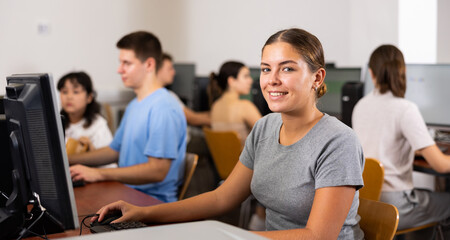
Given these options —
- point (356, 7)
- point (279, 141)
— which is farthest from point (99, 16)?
point (279, 141)

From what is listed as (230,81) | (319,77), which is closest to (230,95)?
(230,81)

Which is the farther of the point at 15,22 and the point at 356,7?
the point at 15,22

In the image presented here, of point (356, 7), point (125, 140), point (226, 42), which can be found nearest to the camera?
point (125, 140)

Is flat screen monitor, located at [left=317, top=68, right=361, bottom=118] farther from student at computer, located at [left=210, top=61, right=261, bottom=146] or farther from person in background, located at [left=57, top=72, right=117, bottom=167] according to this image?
person in background, located at [left=57, top=72, right=117, bottom=167]

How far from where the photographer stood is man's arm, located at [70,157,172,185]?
2.07m

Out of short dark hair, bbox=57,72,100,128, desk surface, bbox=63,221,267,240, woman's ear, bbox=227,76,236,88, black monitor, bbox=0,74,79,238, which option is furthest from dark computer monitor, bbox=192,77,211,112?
desk surface, bbox=63,221,267,240

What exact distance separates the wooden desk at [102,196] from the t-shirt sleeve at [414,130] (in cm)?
115

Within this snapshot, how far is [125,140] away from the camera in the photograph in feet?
7.71

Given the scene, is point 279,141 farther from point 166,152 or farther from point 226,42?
point 226,42

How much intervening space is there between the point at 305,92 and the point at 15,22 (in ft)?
11.9

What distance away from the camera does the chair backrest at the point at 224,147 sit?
3055 millimetres

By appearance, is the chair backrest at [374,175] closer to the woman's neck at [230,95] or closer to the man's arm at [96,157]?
the man's arm at [96,157]

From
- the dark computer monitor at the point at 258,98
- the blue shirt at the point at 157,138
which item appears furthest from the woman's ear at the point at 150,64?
the dark computer monitor at the point at 258,98

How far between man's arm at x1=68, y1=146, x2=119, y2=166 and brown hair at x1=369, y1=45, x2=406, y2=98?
1.30 metres
